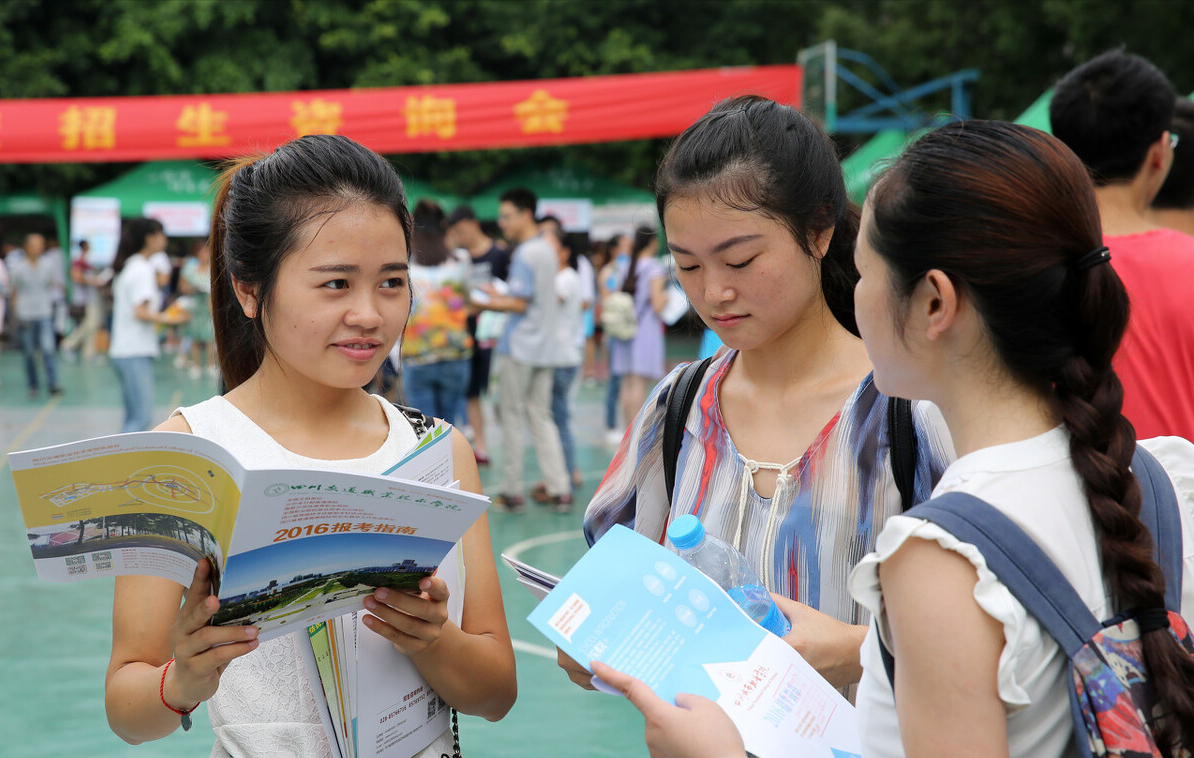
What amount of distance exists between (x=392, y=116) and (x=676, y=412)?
36.1 ft

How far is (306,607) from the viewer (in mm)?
1453

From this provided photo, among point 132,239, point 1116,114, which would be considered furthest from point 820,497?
point 132,239

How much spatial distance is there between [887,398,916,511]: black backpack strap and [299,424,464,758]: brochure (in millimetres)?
689

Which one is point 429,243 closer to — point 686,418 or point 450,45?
point 686,418

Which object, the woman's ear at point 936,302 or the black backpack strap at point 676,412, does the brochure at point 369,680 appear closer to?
the black backpack strap at point 676,412

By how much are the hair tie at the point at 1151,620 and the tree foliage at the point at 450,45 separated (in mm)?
18305

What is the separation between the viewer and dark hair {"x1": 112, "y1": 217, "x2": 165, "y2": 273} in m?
7.84

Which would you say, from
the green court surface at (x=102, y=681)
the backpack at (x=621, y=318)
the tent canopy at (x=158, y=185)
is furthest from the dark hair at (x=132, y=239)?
the tent canopy at (x=158, y=185)

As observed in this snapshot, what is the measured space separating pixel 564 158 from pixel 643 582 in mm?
20734

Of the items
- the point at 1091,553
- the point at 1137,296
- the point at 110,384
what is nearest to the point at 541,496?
the point at 1137,296

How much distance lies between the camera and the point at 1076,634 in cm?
111

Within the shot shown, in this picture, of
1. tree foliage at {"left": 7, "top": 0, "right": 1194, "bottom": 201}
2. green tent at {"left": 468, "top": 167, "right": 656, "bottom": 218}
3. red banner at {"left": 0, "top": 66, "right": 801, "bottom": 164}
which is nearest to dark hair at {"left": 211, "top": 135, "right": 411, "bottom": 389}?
red banner at {"left": 0, "top": 66, "right": 801, "bottom": 164}

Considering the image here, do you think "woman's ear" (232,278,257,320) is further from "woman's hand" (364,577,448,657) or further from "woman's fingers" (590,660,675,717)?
"woman's fingers" (590,660,675,717)

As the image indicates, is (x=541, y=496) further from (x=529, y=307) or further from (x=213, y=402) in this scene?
(x=213, y=402)
